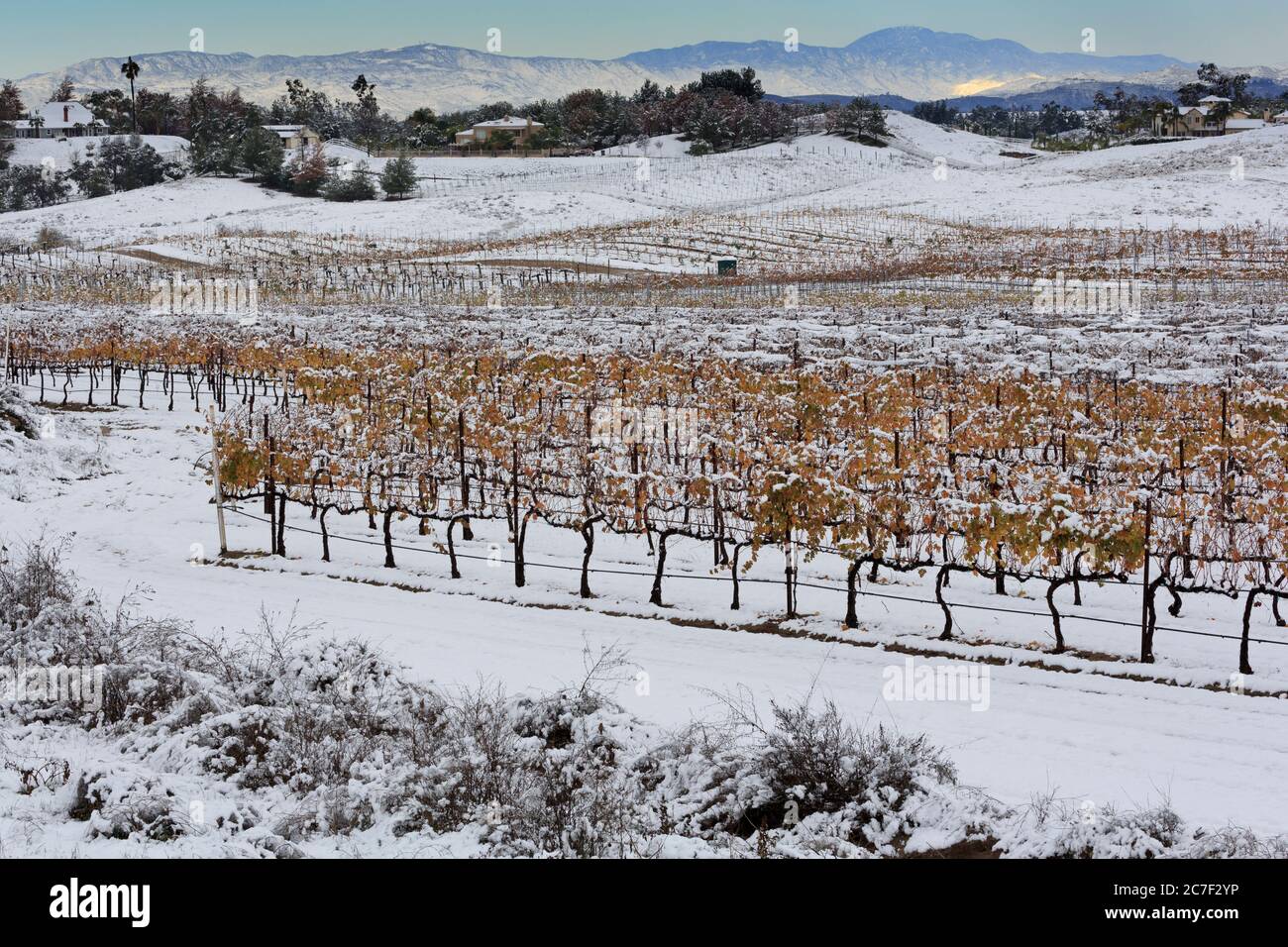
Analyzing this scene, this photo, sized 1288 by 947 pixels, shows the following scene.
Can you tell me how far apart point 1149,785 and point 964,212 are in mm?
94389

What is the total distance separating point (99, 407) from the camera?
116 feet

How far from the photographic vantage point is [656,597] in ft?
53.6

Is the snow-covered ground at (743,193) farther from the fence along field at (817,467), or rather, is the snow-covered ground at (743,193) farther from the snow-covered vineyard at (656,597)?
the fence along field at (817,467)

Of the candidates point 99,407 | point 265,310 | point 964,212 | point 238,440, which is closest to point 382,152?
point 964,212

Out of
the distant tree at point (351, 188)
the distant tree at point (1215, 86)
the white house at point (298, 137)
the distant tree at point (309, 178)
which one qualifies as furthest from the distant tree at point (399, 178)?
the distant tree at point (1215, 86)

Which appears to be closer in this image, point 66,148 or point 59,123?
point 66,148

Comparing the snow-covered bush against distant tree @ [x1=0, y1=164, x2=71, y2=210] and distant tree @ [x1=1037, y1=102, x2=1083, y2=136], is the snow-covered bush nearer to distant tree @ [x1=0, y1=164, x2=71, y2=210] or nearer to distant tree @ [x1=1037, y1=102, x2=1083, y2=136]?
distant tree @ [x1=0, y1=164, x2=71, y2=210]

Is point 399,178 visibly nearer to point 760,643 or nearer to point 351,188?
point 351,188

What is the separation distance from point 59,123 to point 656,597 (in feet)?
563

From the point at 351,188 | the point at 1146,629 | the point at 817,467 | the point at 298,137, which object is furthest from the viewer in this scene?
the point at 298,137

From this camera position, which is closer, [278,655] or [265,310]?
[278,655]

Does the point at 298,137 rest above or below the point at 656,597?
above

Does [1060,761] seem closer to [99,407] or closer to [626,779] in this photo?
[626,779]

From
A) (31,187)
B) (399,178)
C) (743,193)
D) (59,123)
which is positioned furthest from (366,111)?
(743,193)
